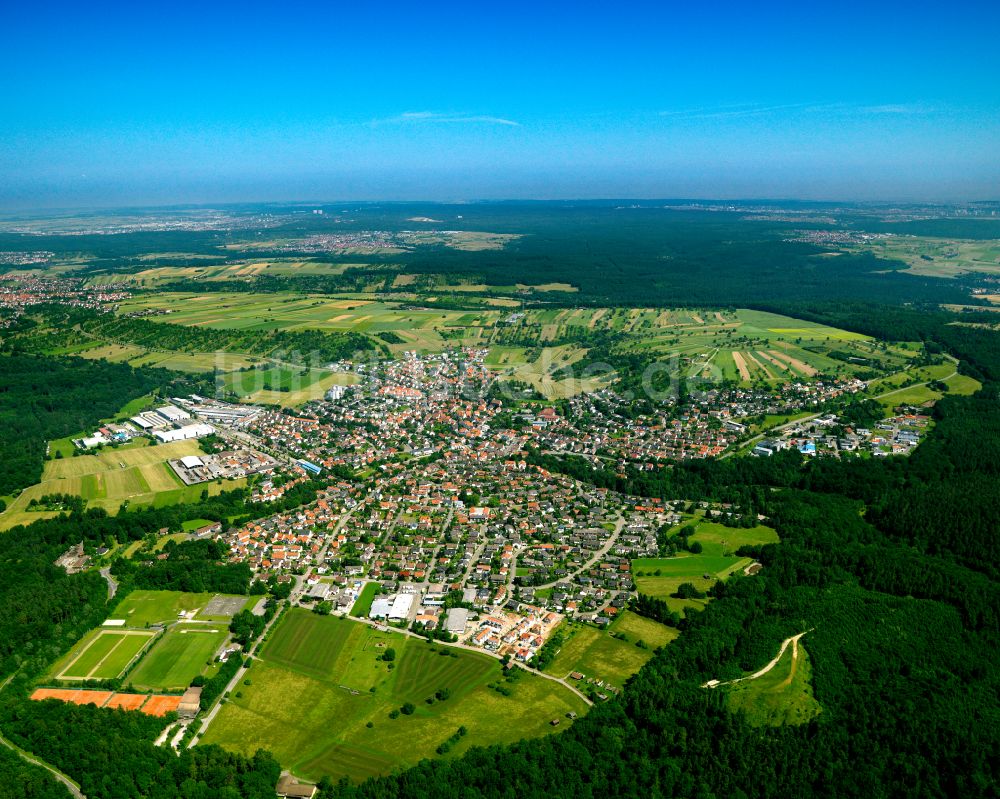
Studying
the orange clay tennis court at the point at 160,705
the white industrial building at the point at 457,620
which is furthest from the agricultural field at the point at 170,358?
the orange clay tennis court at the point at 160,705

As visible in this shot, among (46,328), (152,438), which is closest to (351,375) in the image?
(152,438)

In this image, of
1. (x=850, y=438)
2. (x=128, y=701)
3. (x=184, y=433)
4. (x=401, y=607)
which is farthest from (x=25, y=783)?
(x=850, y=438)

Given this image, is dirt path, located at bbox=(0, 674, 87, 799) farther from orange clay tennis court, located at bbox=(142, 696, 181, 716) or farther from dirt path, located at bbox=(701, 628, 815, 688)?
dirt path, located at bbox=(701, 628, 815, 688)

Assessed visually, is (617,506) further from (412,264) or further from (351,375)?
(412,264)

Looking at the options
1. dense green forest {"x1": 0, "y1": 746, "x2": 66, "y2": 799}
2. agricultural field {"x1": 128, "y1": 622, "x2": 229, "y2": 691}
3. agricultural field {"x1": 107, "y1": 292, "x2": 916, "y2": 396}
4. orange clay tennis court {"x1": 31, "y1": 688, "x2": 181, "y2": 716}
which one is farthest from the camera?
agricultural field {"x1": 107, "y1": 292, "x2": 916, "y2": 396}

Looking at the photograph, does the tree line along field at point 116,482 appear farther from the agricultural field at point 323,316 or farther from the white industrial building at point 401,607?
the agricultural field at point 323,316

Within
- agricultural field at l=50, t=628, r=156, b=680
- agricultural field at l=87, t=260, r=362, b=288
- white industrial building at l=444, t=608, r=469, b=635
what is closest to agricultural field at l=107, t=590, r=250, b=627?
agricultural field at l=50, t=628, r=156, b=680

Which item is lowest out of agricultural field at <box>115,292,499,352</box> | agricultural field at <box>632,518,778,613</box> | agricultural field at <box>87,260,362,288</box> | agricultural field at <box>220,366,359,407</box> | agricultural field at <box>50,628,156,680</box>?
agricultural field at <box>50,628,156,680</box>
